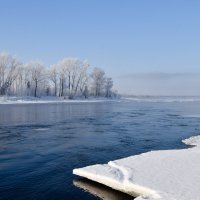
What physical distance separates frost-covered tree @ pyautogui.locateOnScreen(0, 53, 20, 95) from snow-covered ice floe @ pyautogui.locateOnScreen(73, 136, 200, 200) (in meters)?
88.7

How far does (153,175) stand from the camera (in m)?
13.0

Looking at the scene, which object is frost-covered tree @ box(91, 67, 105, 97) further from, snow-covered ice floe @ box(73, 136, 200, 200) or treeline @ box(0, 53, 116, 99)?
snow-covered ice floe @ box(73, 136, 200, 200)

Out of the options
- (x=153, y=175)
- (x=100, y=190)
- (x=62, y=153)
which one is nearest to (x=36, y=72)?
(x=62, y=153)

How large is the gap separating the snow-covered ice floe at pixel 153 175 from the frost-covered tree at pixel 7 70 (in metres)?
88.7

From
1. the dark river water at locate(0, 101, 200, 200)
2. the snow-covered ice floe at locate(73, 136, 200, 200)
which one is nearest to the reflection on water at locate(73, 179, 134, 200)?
the dark river water at locate(0, 101, 200, 200)

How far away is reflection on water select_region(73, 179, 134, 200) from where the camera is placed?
12090 millimetres

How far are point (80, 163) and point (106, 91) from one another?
108 metres

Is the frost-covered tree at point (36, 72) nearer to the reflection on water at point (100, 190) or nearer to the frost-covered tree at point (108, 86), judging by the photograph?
the frost-covered tree at point (108, 86)

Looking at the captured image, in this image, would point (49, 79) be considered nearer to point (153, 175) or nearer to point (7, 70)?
point (7, 70)

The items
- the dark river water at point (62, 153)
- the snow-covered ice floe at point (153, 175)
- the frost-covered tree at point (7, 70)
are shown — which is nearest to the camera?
the snow-covered ice floe at point (153, 175)

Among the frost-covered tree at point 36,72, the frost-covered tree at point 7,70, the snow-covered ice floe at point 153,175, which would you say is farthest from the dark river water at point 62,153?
the frost-covered tree at point 36,72

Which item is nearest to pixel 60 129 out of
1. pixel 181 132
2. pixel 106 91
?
pixel 181 132

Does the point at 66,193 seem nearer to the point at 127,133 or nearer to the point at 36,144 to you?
the point at 36,144

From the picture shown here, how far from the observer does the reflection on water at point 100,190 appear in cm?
1209
